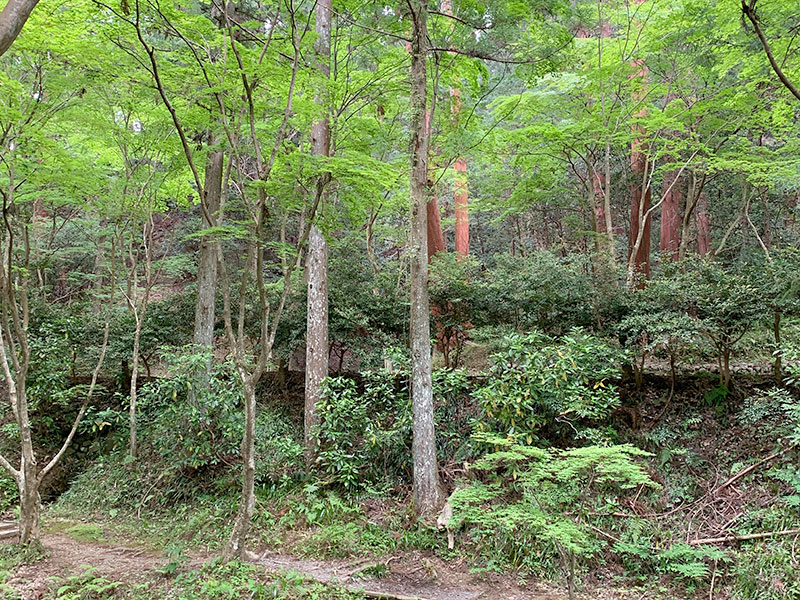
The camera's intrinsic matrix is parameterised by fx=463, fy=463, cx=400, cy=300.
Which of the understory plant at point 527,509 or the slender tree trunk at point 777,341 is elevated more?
the slender tree trunk at point 777,341

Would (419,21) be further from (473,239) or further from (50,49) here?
(473,239)

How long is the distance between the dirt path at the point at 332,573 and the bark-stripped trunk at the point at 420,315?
772 millimetres

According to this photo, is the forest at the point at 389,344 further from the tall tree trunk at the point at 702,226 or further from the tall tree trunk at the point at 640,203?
the tall tree trunk at the point at 702,226

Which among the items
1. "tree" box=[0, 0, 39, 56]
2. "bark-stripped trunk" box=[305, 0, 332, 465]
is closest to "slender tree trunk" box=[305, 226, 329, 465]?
"bark-stripped trunk" box=[305, 0, 332, 465]

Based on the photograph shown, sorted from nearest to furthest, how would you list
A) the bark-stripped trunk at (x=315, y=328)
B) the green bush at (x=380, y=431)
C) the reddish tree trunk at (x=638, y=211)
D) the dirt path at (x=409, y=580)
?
the dirt path at (x=409, y=580)
the green bush at (x=380, y=431)
the bark-stripped trunk at (x=315, y=328)
the reddish tree trunk at (x=638, y=211)

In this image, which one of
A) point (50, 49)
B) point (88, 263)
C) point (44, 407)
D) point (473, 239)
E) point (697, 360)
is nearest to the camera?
point (50, 49)

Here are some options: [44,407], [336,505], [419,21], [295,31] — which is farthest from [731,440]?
[44,407]

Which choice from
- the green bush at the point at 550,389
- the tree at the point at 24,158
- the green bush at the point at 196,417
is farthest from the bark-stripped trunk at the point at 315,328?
the tree at the point at 24,158

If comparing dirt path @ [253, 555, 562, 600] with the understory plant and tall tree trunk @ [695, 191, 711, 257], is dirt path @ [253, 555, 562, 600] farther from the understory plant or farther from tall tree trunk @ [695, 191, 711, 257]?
tall tree trunk @ [695, 191, 711, 257]

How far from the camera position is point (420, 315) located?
5.32 m

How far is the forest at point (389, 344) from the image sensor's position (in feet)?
13.7

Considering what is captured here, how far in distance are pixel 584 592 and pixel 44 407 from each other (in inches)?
345

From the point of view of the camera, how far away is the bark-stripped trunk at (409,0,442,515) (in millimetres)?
5246

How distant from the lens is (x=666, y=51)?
Answer: 8.12 m
